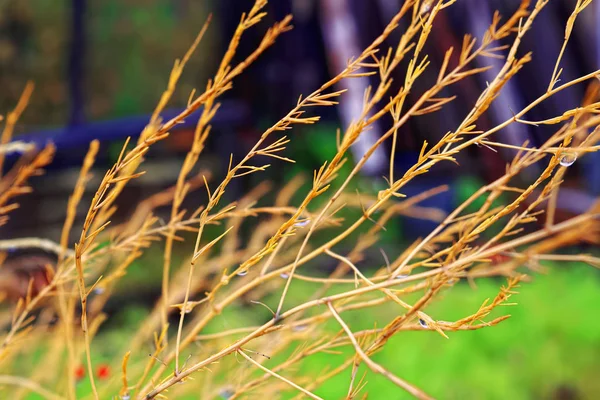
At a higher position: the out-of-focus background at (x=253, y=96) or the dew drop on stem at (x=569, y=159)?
the dew drop on stem at (x=569, y=159)

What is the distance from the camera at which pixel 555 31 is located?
4629 mm

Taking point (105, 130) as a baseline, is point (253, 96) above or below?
below

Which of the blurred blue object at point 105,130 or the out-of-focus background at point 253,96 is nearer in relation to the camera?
the out-of-focus background at point 253,96

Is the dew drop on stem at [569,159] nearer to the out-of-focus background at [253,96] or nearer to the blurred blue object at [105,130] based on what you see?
the out-of-focus background at [253,96]

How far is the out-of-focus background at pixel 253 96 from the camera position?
423 centimetres

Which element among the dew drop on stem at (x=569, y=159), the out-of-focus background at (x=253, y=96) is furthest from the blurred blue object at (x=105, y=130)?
the dew drop on stem at (x=569, y=159)

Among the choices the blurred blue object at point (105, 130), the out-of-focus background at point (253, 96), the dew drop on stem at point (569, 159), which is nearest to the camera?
the dew drop on stem at point (569, 159)

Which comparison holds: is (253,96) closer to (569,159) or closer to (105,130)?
(105,130)

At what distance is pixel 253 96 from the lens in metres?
6.05

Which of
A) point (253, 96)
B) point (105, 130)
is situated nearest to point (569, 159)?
point (105, 130)

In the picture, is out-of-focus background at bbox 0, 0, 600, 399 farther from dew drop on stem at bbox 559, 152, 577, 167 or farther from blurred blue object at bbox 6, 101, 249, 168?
dew drop on stem at bbox 559, 152, 577, 167

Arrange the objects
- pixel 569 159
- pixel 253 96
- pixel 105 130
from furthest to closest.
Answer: pixel 253 96 < pixel 105 130 < pixel 569 159

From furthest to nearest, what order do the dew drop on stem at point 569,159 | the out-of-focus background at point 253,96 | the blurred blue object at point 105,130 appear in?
the blurred blue object at point 105,130 → the out-of-focus background at point 253,96 → the dew drop on stem at point 569,159

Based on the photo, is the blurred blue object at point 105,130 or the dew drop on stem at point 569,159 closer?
the dew drop on stem at point 569,159
